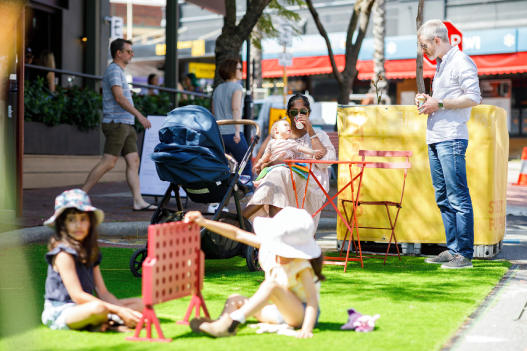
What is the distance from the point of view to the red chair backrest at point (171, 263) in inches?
132

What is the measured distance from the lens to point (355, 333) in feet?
12.1

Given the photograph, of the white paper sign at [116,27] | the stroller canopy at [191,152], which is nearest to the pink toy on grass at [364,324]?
the stroller canopy at [191,152]

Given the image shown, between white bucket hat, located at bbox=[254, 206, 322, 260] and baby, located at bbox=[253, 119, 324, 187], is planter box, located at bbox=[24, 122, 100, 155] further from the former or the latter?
white bucket hat, located at bbox=[254, 206, 322, 260]

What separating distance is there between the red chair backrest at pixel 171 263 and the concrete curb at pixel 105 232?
322 cm

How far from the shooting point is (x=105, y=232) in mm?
7391

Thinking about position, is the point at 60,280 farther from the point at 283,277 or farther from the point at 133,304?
the point at 283,277

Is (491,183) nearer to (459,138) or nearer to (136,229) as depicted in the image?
(459,138)

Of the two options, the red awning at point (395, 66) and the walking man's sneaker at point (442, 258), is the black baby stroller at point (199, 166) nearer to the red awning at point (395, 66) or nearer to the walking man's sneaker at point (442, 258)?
the walking man's sneaker at point (442, 258)

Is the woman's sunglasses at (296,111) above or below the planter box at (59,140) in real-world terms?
above

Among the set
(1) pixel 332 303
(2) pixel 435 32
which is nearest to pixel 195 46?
(2) pixel 435 32

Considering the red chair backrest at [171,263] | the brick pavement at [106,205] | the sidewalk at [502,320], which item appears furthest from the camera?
the brick pavement at [106,205]

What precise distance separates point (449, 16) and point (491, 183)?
2163 centimetres

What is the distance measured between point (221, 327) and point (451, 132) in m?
3.20

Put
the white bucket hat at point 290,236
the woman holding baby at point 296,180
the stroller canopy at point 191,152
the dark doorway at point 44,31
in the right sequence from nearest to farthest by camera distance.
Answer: the white bucket hat at point 290,236 < the stroller canopy at point 191,152 < the woman holding baby at point 296,180 < the dark doorway at point 44,31
